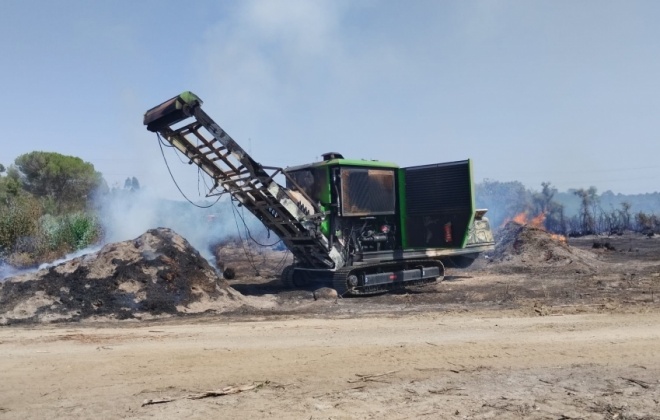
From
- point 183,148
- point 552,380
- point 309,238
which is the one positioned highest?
point 183,148

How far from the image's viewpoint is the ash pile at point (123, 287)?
35.3 feet

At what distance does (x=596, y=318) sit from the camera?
9.37m

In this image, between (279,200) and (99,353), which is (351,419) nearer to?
(99,353)

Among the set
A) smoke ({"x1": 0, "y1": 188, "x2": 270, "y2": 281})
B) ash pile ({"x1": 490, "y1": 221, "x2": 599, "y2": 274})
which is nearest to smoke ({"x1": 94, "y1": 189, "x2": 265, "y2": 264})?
smoke ({"x1": 0, "y1": 188, "x2": 270, "y2": 281})

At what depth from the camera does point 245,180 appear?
12758 mm

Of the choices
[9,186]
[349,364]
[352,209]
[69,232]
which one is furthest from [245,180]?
[9,186]

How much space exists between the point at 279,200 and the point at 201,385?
7.19 m

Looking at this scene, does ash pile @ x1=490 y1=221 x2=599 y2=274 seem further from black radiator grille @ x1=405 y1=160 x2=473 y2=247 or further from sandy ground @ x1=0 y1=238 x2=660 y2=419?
sandy ground @ x1=0 y1=238 x2=660 y2=419

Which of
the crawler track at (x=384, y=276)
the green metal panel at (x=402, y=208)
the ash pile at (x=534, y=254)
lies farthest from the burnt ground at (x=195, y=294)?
the ash pile at (x=534, y=254)

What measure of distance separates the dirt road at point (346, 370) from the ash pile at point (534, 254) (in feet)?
33.7

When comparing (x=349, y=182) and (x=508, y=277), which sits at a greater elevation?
(x=349, y=182)

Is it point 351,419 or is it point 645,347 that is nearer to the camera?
point 351,419

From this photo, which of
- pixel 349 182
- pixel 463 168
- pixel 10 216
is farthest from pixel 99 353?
pixel 10 216

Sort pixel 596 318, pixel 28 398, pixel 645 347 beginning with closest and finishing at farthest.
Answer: pixel 28 398 → pixel 645 347 → pixel 596 318
